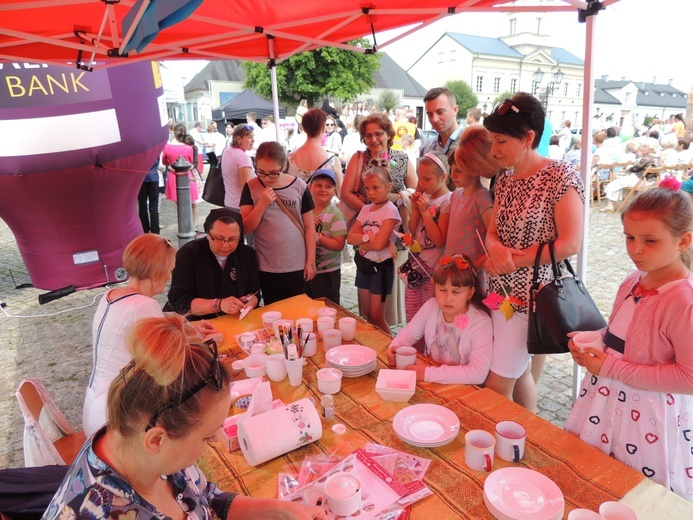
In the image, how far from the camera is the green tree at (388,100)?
39.6 metres

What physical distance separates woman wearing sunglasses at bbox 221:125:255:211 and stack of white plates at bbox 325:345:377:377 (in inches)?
135

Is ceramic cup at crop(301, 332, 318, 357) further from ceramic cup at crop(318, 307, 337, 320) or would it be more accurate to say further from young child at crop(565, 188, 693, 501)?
young child at crop(565, 188, 693, 501)

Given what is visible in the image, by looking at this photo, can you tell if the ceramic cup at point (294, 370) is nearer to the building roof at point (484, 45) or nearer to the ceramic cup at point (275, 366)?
the ceramic cup at point (275, 366)

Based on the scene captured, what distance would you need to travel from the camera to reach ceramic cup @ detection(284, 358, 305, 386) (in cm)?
196

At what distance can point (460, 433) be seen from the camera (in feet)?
5.37

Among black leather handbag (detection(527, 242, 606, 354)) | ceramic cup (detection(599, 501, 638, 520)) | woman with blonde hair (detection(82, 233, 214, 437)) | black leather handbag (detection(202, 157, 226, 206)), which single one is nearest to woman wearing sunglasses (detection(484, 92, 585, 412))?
black leather handbag (detection(527, 242, 606, 354))

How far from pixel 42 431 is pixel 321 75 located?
89.5 ft

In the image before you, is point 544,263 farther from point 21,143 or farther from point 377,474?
point 21,143

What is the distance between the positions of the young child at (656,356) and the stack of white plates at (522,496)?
53 cm

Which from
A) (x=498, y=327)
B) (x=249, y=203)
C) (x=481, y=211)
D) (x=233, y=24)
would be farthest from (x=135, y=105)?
(x=498, y=327)

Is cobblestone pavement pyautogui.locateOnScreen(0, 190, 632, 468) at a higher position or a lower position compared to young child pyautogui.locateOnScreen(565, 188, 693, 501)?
lower

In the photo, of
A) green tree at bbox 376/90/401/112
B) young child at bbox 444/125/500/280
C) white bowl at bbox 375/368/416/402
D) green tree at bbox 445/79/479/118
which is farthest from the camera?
green tree at bbox 445/79/479/118

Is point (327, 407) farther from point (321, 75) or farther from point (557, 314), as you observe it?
point (321, 75)

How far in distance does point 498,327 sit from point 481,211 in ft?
2.36
